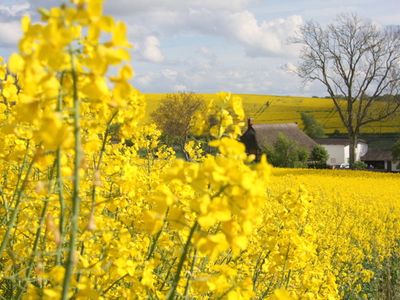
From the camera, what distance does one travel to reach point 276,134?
4106cm

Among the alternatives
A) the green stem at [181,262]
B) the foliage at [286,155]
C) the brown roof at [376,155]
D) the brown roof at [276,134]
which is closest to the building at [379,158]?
the brown roof at [376,155]

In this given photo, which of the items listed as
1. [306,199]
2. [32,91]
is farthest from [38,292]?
[306,199]

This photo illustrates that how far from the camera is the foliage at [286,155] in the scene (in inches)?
1287

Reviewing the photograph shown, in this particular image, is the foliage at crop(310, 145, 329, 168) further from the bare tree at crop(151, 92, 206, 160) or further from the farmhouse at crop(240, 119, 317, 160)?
the bare tree at crop(151, 92, 206, 160)

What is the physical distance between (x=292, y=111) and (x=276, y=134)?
72.0ft

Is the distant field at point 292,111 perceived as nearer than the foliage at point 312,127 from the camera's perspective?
No

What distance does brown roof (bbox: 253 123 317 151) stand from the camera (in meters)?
40.0

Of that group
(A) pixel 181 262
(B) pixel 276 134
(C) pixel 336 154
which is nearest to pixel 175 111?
(B) pixel 276 134

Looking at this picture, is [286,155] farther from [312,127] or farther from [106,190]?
[106,190]

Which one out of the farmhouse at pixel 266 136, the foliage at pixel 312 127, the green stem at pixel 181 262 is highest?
the foliage at pixel 312 127

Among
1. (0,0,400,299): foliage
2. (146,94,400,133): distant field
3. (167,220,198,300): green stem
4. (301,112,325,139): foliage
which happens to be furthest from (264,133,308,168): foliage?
(167,220,198,300): green stem

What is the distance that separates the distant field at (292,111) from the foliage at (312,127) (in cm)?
202

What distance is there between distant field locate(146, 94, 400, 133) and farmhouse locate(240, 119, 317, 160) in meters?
15.1

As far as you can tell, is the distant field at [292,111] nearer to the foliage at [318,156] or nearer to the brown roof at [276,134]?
the brown roof at [276,134]
